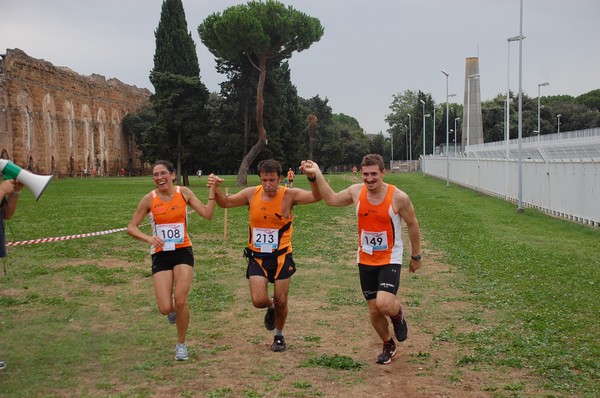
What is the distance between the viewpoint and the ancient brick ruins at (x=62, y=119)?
57.6 metres

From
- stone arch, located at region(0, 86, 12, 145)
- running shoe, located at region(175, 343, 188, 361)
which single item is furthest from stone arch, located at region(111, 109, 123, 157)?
running shoe, located at region(175, 343, 188, 361)

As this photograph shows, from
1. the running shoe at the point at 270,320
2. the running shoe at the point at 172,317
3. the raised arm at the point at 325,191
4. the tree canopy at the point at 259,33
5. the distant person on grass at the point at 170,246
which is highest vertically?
the tree canopy at the point at 259,33

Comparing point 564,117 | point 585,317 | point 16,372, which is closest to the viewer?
point 16,372

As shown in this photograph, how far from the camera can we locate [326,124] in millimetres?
99812

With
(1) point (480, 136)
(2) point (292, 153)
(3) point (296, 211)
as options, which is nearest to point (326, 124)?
(1) point (480, 136)

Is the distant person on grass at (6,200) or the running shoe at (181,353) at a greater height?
the distant person on grass at (6,200)

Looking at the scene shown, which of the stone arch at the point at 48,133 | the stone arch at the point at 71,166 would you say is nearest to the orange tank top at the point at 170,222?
the stone arch at the point at 48,133

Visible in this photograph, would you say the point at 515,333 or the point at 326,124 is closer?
the point at 515,333

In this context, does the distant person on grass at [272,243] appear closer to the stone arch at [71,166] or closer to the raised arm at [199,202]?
the raised arm at [199,202]

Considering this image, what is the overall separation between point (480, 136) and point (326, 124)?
1233 inches

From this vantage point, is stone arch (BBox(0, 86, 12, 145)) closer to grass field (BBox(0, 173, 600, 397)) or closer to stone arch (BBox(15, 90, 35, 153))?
stone arch (BBox(15, 90, 35, 153))

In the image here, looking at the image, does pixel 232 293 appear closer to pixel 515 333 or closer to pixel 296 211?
pixel 515 333

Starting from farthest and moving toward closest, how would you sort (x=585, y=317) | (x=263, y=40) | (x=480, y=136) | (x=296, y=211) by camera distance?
1. (x=480, y=136)
2. (x=263, y=40)
3. (x=296, y=211)
4. (x=585, y=317)

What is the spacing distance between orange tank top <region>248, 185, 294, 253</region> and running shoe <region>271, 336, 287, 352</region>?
0.89 meters
